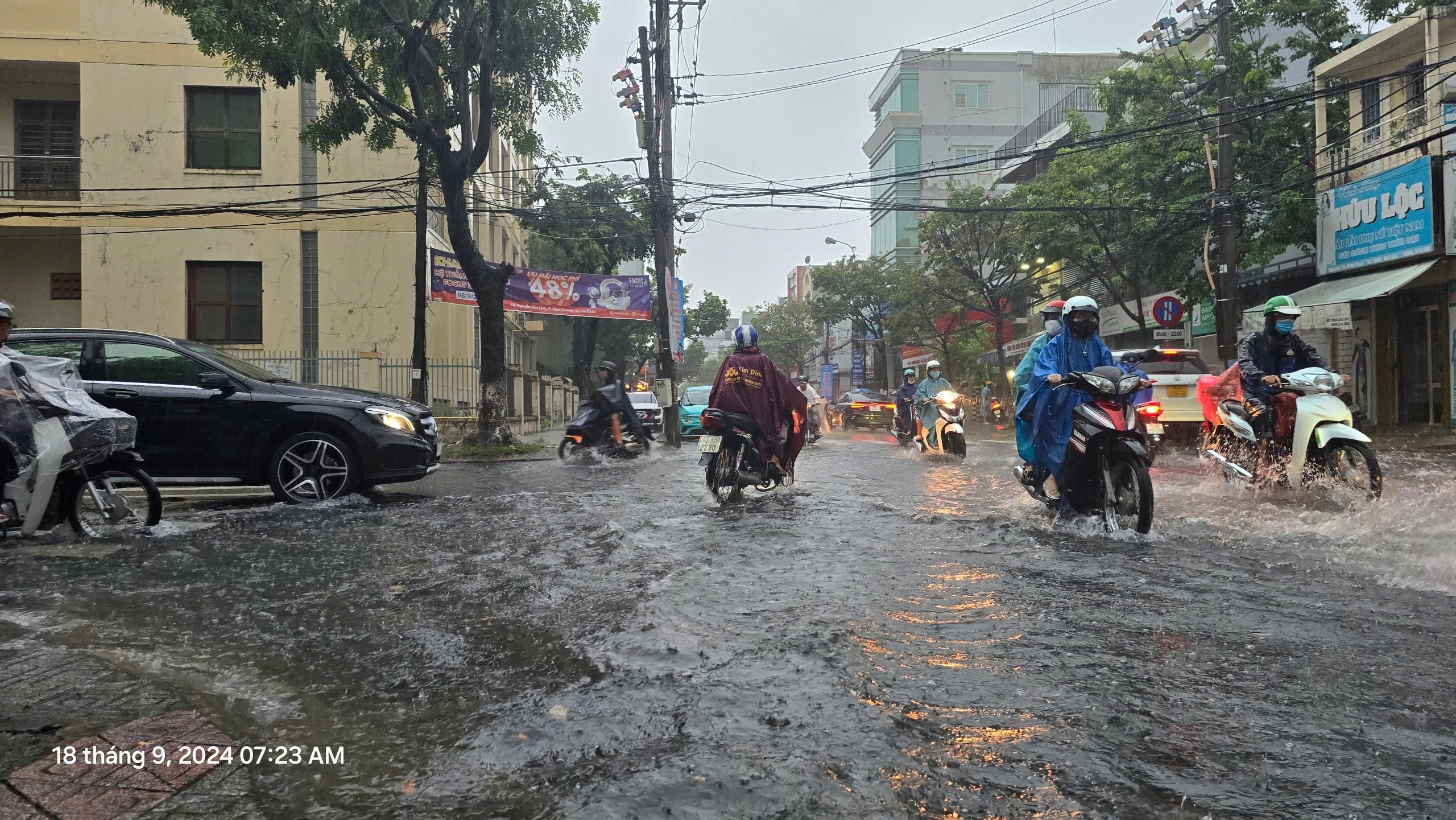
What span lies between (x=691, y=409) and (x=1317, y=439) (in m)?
17.0

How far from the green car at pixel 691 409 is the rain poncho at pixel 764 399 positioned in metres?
13.5

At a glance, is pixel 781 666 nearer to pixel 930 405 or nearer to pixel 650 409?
pixel 930 405

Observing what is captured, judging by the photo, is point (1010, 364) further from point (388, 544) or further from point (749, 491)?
point (388, 544)

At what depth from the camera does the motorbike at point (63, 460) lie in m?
5.86

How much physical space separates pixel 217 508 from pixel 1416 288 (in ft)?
68.7

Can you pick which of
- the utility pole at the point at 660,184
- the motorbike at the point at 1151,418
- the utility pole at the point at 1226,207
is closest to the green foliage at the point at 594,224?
the utility pole at the point at 660,184

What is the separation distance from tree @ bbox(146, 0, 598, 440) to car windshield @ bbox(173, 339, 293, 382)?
7558 millimetres

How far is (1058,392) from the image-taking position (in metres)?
6.68

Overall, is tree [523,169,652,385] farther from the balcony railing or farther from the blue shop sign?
the blue shop sign

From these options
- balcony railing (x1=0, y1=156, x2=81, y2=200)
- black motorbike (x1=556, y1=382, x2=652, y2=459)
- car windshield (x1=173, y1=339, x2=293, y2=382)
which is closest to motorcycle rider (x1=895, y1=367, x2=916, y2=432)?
black motorbike (x1=556, y1=382, x2=652, y2=459)

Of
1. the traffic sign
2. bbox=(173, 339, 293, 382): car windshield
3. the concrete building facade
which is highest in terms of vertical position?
the concrete building facade

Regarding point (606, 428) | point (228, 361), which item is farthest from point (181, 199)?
point (228, 361)

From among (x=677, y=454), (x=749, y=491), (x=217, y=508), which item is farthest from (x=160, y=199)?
(x=749, y=491)

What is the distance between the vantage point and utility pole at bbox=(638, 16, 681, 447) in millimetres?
22125
